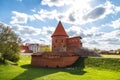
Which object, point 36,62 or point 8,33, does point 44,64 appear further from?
point 8,33

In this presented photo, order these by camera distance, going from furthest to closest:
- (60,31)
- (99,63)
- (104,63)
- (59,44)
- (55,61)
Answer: (60,31), (59,44), (55,61), (99,63), (104,63)

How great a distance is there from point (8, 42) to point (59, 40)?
47.8 ft

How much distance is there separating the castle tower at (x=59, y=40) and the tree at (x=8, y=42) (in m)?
10.5

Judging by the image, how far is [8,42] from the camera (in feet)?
138

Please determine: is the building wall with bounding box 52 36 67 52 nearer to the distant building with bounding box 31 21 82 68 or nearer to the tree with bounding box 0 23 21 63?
the distant building with bounding box 31 21 82 68

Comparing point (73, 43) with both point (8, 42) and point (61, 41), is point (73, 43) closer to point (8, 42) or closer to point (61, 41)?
point (61, 41)

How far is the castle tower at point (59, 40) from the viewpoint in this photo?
52.3m

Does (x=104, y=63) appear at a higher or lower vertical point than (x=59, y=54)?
lower

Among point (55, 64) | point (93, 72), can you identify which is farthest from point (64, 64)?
point (93, 72)

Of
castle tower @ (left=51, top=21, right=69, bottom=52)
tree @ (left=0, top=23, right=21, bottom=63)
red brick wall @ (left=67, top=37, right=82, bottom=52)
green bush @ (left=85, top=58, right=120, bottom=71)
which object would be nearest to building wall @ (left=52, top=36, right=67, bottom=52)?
castle tower @ (left=51, top=21, right=69, bottom=52)

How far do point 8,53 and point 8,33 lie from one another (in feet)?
14.8

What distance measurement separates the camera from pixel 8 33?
4209 centimetres

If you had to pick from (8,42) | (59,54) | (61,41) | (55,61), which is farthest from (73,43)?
(8,42)

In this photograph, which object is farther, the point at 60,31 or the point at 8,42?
the point at 60,31
